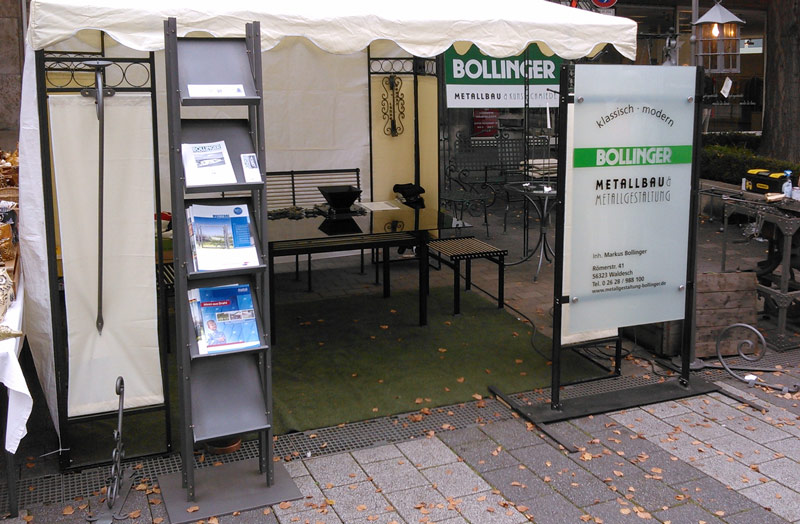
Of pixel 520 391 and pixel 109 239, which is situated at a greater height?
pixel 109 239

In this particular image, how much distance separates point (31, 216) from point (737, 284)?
194 inches

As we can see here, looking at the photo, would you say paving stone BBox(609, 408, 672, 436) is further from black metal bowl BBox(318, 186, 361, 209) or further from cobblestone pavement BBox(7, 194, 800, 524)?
black metal bowl BBox(318, 186, 361, 209)

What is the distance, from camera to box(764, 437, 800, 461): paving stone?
4625 mm

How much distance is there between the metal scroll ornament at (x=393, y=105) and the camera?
343 inches

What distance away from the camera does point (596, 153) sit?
198 inches

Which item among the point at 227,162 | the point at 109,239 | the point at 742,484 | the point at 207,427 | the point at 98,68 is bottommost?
the point at 742,484

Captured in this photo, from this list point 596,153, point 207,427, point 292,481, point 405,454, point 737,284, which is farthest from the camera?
point 737,284

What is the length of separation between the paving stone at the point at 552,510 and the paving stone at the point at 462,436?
0.75 metres

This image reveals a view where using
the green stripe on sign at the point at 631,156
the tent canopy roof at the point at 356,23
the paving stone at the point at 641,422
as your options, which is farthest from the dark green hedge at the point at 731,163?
the paving stone at the point at 641,422

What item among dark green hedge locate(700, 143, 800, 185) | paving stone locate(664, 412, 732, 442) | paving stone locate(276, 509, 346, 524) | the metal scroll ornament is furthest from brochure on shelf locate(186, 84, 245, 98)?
dark green hedge locate(700, 143, 800, 185)

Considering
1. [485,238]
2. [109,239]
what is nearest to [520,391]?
[109,239]

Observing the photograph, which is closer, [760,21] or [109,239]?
[109,239]

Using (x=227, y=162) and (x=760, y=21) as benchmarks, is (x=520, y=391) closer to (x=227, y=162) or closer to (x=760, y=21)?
(x=227, y=162)

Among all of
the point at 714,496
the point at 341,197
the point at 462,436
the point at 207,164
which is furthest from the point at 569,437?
the point at 341,197
